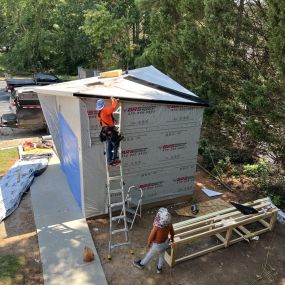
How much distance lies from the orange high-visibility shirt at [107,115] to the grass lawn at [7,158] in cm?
580

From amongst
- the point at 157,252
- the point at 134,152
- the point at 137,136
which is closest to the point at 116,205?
the point at 134,152

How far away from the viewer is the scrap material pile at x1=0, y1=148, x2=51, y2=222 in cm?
900

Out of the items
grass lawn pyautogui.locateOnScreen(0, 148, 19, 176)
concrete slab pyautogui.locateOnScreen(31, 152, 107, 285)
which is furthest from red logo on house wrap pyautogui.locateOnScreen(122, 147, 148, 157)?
grass lawn pyautogui.locateOnScreen(0, 148, 19, 176)

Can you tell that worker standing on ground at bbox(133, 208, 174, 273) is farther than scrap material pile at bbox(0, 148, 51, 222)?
No

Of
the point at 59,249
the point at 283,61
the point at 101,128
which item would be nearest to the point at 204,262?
the point at 59,249

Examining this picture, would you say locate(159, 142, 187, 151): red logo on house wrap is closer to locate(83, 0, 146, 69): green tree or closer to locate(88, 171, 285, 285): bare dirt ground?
locate(88, 171, 285, 285): bare dirt ground

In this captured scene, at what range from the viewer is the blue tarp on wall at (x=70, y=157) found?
8.64 m

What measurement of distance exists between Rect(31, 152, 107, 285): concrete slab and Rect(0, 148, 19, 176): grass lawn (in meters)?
1.95

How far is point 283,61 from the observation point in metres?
8.32

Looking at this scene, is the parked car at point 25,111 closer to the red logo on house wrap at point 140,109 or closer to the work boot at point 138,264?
the red logo on house wrap at point 140,109

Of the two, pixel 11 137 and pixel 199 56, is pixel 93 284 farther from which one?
pixel 11 137

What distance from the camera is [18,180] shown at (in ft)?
33.1

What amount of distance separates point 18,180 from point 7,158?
2.98 meters

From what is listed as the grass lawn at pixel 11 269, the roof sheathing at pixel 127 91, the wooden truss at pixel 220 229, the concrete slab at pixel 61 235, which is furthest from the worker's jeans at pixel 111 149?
the grass lawn at pixel 11 269
